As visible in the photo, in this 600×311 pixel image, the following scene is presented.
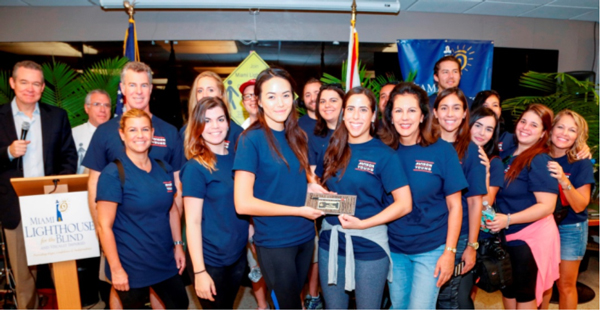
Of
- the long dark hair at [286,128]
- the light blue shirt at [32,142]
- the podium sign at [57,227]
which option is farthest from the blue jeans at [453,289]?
the light blue shirt at [32,142]

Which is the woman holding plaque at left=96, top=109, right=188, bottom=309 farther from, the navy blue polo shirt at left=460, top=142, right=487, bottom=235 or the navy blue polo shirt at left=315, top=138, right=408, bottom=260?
the navy blue polo shirt at left=460, top=142, right=487, bottom=235

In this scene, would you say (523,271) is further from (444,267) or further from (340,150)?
(340,150)

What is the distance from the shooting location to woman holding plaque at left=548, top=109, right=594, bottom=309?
99.2 inches

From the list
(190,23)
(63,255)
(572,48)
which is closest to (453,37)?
(572,48)

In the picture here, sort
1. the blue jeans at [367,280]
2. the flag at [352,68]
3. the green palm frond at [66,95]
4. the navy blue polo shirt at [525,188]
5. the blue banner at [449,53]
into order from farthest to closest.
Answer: the blue banner at [449,53], the flag at [352,68], the green palm frond at [66,95], the navy blue polo shirt at [525,188], the blue jeans at [367,280]

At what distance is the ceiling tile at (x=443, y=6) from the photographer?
470 cm

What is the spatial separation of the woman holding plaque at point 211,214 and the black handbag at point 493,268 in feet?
5.00

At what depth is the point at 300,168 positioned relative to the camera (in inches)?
70.7

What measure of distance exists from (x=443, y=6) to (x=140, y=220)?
16.0 feet

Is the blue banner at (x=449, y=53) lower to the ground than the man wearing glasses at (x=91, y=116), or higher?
higher

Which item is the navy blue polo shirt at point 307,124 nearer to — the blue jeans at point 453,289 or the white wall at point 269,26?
the blue jeans at point 453,289

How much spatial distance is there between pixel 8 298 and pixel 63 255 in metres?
1.51

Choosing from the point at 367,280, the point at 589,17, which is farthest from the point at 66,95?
the point at 589,17

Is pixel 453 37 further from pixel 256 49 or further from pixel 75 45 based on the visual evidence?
pixel 75 45
